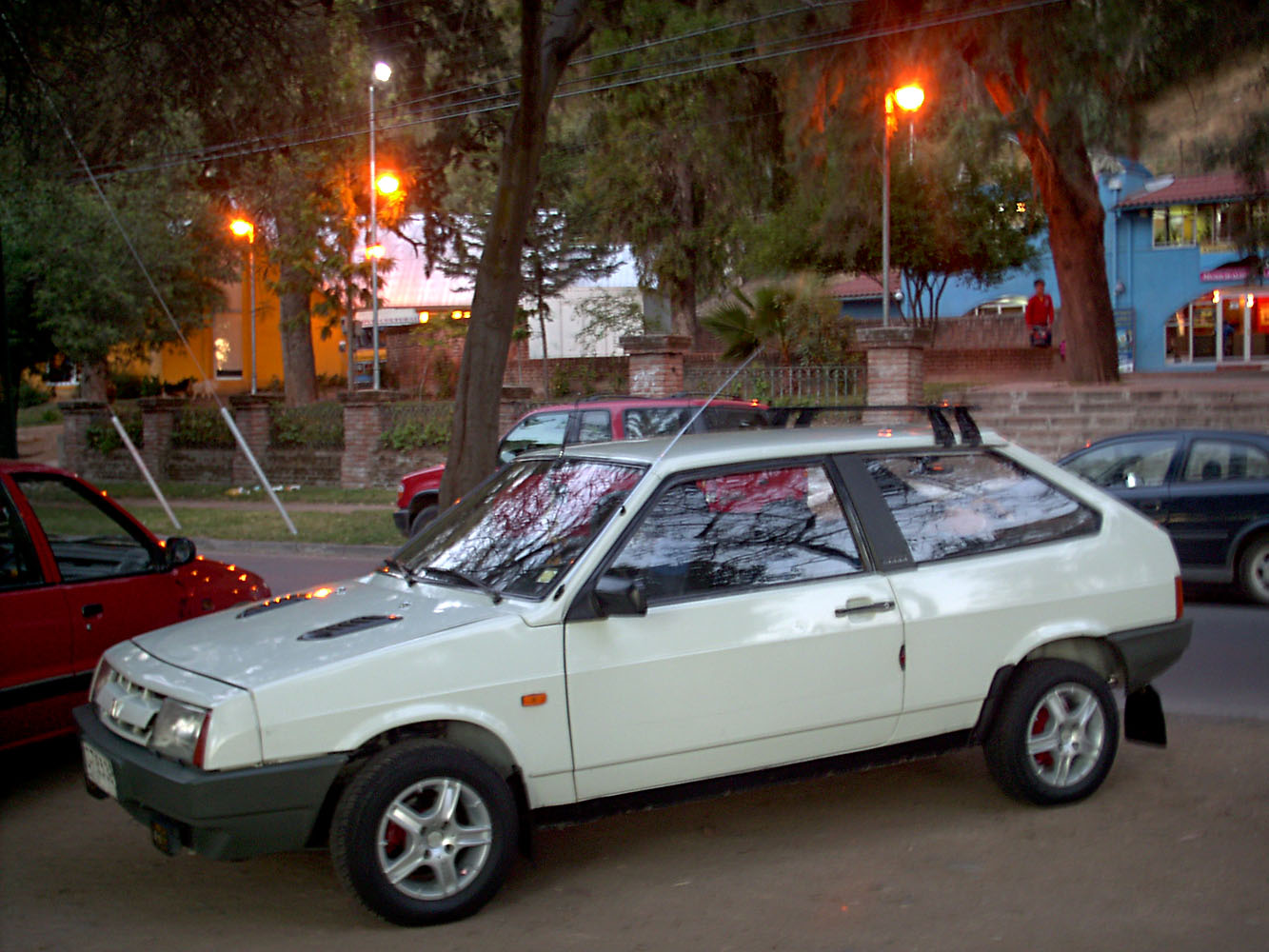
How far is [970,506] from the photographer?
17.3ft

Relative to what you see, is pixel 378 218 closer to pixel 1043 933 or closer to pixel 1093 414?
pixel 1093 414

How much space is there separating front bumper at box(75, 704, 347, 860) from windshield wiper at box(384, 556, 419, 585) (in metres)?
1.14

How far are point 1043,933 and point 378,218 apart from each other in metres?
26.9

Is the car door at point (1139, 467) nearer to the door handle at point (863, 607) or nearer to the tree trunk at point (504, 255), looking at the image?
the tree trunk at point (504, 255)

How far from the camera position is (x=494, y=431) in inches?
503

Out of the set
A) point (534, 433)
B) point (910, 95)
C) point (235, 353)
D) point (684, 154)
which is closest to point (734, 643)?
point (534, 433)

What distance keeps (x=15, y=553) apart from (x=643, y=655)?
3381 mm

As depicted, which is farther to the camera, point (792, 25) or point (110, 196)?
point (110, 196)

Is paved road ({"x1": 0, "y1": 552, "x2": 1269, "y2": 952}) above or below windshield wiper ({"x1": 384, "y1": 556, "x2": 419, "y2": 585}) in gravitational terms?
below

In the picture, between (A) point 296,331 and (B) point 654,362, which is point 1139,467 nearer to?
(B) point 654,362

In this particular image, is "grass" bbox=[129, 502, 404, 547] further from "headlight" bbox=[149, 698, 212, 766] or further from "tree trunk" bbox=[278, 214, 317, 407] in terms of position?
"headlight" bbox=[149, 698, 212, 766]

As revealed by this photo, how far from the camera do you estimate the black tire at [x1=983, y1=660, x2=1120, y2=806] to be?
5.09 m

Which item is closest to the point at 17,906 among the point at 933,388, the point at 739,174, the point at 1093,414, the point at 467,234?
the point at 1093,414

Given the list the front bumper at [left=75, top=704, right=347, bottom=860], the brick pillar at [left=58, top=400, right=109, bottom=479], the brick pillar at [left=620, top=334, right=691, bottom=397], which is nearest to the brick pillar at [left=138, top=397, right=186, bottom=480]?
the brick pillar at [left=58, top=400, right=109, bottom=479]
